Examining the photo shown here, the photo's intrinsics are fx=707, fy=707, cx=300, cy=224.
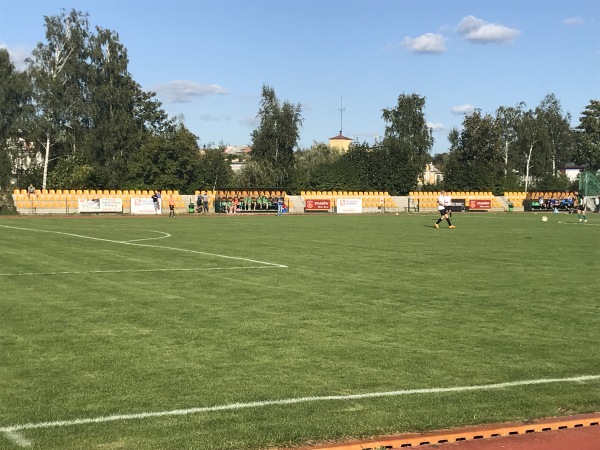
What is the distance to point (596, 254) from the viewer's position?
2134cm

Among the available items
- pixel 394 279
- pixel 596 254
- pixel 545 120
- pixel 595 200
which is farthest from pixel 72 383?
pixel 545 120

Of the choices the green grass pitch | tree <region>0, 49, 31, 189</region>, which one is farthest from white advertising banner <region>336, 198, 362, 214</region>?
the green grass pitch

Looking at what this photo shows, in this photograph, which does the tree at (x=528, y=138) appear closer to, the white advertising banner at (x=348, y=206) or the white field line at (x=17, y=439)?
the white advertising banner at (x=348, y=206)

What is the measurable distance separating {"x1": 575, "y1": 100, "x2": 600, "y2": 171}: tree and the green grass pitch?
84.6 meters

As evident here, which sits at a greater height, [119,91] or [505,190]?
[119,91]

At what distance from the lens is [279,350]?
8.22 m

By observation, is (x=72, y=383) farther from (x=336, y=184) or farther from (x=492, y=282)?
(x=336, y=184)

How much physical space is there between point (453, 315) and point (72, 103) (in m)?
62.5

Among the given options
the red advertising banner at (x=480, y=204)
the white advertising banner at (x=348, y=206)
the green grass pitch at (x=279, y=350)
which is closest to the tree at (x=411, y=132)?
the red advertising banner at (x=480, y=204)

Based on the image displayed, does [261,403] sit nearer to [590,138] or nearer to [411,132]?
[411,132]

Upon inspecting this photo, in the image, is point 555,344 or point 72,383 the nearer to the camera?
point 72,383

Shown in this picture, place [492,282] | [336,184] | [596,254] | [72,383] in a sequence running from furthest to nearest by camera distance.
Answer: [336,184] → [596,254] → [492,282] → [72,383]

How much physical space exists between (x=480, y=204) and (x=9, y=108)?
4726 centimetres

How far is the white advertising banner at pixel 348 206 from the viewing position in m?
66.2
